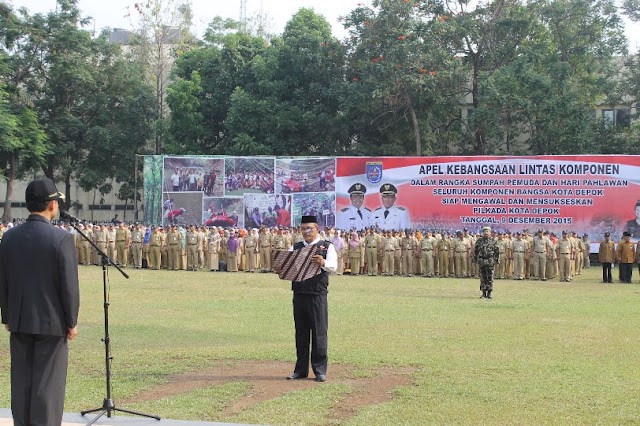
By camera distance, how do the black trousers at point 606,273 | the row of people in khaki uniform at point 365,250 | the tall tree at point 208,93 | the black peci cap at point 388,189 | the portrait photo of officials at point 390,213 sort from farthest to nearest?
1. the tall tree at point 208,93
2. the black peci cap at point 388,189
3. the portrait photo of officials at point 390,213
4. the row of people in khaki uniform at point 365,250
5. the black trousers at point 606,273

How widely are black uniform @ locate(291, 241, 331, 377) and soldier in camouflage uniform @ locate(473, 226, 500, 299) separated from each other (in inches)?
430

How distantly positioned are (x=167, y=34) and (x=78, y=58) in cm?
763

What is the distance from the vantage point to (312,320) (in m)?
10.1

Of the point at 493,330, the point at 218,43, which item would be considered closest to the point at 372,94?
the point at 218,43

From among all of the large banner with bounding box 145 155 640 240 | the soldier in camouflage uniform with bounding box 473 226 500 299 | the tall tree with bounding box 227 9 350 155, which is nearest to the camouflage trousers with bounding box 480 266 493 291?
the soldier in camouflage uniform with bounding box 473 226 500 299

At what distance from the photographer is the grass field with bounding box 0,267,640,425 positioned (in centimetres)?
862

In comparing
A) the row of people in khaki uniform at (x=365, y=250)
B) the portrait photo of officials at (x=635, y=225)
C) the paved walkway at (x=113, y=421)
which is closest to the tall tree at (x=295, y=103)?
the row of people in khaki uniform at (x=365, y=250)

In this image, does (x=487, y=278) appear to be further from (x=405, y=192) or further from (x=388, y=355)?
(x=405, y=192)

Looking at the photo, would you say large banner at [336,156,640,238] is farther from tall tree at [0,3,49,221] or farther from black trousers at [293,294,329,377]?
black trousers at [293,294,329,377]

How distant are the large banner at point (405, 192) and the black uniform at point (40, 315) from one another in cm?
2657

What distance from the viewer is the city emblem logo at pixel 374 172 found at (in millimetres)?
32938

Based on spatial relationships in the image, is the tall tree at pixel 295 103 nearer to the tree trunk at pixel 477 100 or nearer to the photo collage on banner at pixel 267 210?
the tree trunk at pixel 477 100

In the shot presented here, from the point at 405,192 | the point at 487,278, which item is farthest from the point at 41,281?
the point at 405,192

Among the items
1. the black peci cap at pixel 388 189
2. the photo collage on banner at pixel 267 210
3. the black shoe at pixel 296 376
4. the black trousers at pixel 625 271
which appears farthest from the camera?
the photo collage on banner at pixel 267 210
